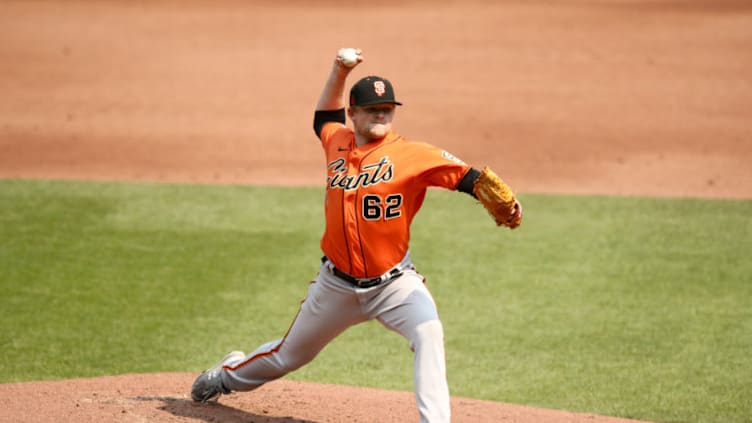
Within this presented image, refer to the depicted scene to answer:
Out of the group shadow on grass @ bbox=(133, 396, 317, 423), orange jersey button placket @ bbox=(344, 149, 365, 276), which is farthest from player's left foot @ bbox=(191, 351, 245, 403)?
orange jersey button placket @ bbox=(344, 149, 365, 276)

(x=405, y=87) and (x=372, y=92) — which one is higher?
(x=372, y=92)

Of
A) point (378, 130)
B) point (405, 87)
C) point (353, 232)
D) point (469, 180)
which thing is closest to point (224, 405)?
point (353, 232)

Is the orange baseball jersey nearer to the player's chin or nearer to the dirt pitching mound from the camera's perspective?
the player's chin

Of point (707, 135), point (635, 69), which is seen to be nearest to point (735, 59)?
point (635, 69)

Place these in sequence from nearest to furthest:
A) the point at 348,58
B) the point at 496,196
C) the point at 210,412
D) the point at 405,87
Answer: the point at 496,196
the point at 348,58
the point at 210,412
the point at 405,87

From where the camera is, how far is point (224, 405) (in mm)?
5633

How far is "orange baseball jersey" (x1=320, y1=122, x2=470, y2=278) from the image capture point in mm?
4906

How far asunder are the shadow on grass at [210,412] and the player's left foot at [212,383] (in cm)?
5

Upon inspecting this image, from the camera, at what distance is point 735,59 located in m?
15.4

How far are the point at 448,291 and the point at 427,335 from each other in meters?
3.67

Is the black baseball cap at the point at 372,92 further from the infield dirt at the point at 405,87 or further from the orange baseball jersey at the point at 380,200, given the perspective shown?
the infield dirt at the point at 405,87

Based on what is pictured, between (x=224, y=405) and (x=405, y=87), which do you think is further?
(x=405, y=87)

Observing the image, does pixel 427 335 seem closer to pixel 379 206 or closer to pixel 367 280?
pixel 367 280

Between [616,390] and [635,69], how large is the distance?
931cm
